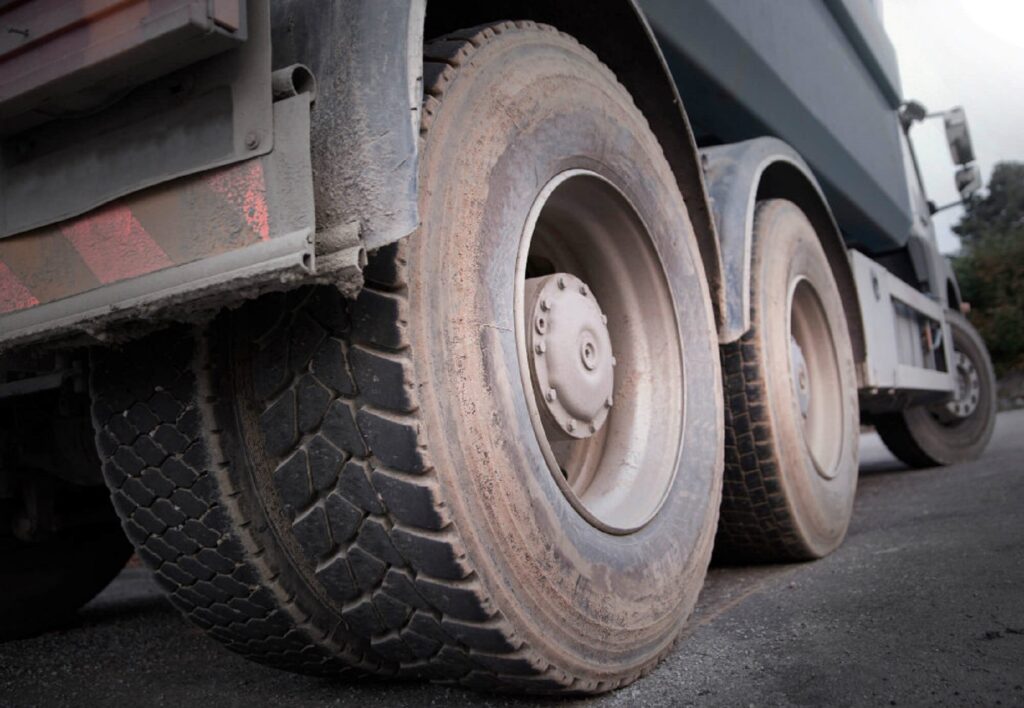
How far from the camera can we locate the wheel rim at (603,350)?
1627 mm

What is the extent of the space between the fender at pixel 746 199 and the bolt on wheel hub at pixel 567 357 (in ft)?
1.90

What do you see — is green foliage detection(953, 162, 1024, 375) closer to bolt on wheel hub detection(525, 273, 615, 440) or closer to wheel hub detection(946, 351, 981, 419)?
wheel hub detection(946, 351, 981, 419)

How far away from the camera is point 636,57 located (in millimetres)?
1920

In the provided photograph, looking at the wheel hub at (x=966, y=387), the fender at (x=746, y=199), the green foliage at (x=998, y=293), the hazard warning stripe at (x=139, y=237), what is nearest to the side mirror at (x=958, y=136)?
the wheel hub at (x=966, y=387)

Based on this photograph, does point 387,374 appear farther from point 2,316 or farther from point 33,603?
point 33,603

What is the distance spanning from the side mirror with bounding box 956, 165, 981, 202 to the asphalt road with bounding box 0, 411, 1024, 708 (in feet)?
12.6

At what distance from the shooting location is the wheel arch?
175cm

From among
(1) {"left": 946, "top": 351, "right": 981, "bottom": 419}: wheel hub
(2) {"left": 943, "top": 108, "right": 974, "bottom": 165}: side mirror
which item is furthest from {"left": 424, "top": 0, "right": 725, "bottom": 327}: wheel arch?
(1) {"left": 946, "top": 351, "right": 981, "bottom": 419}: wheel hub

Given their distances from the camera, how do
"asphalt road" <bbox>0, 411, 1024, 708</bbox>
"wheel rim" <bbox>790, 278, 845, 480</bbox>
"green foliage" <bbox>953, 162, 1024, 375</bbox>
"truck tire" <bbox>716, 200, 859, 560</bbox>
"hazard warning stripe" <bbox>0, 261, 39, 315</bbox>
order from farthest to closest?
1. "green foliage" <bbox>953, 162, 1024, 375</bbox>
2. "wheel rim" <bbox>790, 278, 845, 480</bbox>
3. "truck tire" <bbox>716, 200, 859, 560</bbox>
4. "asphalt road" <bbox>0, 411, 1024, 708</bbox>
5. "hazard warning stripe" <bbox>0, 261, 39, 315</bbox>

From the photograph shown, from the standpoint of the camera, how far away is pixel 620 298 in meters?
1.94

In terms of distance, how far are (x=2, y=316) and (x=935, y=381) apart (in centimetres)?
456

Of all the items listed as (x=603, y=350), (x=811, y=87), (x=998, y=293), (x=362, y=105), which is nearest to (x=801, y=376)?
(x=811, y=87)

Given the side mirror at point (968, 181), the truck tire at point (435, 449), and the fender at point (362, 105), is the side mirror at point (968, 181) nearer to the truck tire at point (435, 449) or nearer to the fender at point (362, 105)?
the truck tire at point (435, 449)

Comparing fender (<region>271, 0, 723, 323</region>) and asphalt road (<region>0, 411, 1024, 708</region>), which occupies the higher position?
fender (<region>271, 0, 723, 323</region>)
